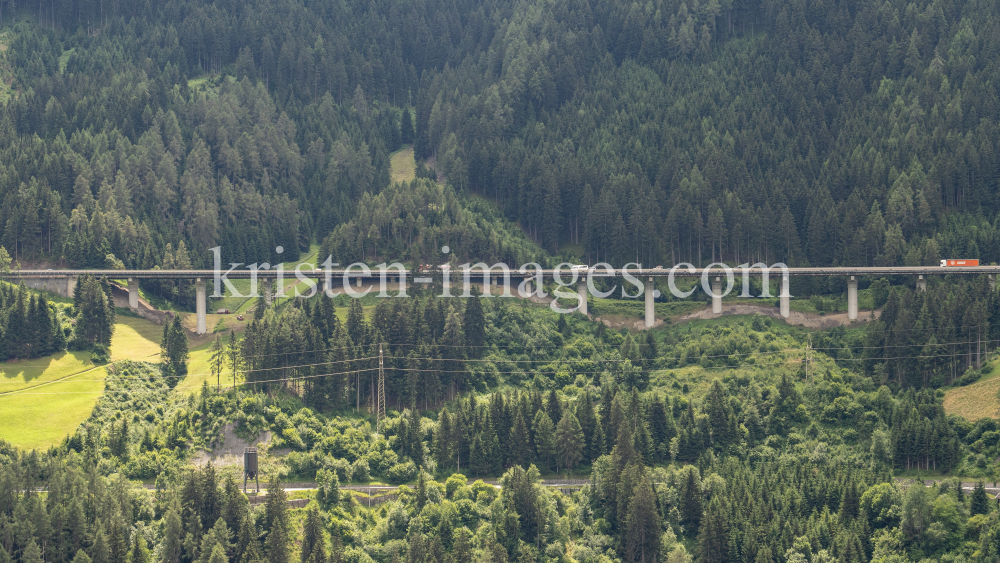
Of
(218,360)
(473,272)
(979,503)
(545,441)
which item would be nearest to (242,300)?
(473,272)

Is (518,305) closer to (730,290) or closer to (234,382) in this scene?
(730,290)

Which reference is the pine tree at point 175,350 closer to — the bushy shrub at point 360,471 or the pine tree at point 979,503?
the bushy shrub at point 360,471

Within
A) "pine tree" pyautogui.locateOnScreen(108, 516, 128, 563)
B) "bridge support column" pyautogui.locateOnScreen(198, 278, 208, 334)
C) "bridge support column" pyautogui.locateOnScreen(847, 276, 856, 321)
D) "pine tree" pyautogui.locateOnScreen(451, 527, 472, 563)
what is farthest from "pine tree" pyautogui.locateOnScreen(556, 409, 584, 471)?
"bridge support column" pyautogui.locateOnScreen(198, 278, 208, 334)

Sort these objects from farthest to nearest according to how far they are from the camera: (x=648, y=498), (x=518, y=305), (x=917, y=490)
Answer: (x=518, y=305) → (x=648, y=498) → (x=917, y=490)

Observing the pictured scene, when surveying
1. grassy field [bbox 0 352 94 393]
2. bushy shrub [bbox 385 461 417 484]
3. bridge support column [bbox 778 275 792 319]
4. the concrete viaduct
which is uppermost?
the concrete viaduct

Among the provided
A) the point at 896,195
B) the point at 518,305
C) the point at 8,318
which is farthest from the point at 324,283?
the point at 896,195

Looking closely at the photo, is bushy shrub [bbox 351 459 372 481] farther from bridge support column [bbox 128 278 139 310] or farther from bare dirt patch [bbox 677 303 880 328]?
bare dirt patch [bbox 677 303 880 328]

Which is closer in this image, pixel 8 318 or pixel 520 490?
pixel 520 490

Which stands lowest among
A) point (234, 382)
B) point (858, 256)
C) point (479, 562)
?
point (479, 562)
